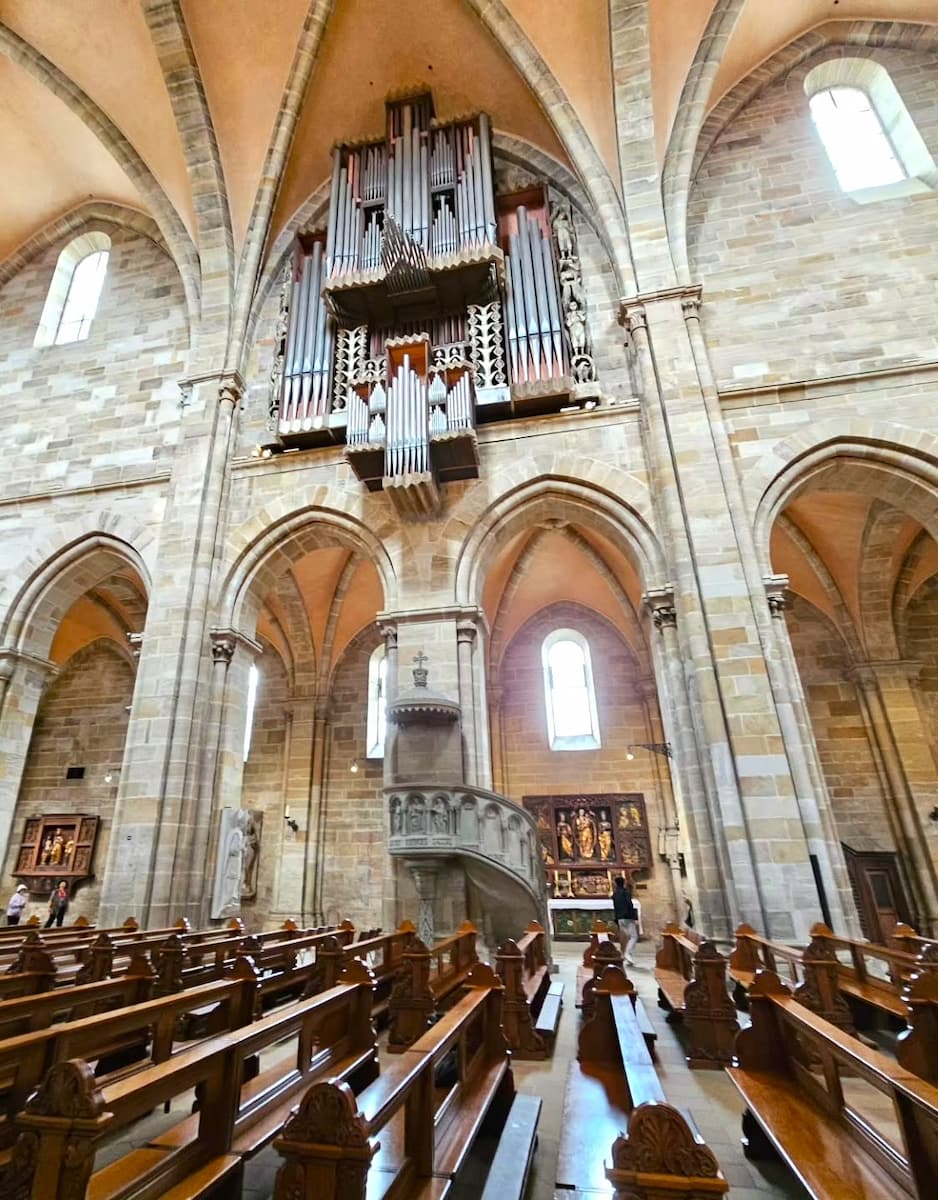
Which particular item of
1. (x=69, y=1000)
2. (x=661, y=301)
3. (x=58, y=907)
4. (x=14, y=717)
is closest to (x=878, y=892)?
(x=661, y=301)

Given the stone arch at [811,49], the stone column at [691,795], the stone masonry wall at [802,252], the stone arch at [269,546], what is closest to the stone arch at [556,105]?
the stone masonry wall at [802,252]

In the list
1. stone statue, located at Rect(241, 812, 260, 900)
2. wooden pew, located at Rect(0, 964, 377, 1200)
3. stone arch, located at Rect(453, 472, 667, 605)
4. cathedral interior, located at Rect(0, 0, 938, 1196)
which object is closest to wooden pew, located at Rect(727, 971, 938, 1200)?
wooden pew, located at Rect(0, 964, 377, 1200)

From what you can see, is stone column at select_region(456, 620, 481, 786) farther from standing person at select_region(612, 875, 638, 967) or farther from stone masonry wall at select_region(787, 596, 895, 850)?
stone masonry wall at select_region(787, 596, 895, 850)

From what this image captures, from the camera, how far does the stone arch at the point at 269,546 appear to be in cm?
883

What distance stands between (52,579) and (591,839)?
9618mm

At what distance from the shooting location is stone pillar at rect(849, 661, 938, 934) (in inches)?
382

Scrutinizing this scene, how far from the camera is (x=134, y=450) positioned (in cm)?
1006

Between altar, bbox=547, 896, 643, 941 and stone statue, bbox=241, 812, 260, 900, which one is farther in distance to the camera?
stone statue, bbox=241, 812, 260, 900

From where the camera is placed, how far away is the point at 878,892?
997 centimetres

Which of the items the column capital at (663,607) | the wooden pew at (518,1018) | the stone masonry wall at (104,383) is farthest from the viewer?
the stone masonry wall at (104,383)

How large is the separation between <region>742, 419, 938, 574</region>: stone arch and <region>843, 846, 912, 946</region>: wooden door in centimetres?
530

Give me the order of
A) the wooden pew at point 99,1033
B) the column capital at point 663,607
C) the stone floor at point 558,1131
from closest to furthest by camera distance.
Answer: the wooden pew at point 99,1033, the stone floor at point 558,1131, the column capital at point 663,607

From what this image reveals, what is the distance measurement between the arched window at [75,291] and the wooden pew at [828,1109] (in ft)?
43.8

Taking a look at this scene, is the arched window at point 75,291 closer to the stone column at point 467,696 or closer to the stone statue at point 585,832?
the stone column at point 467,696
